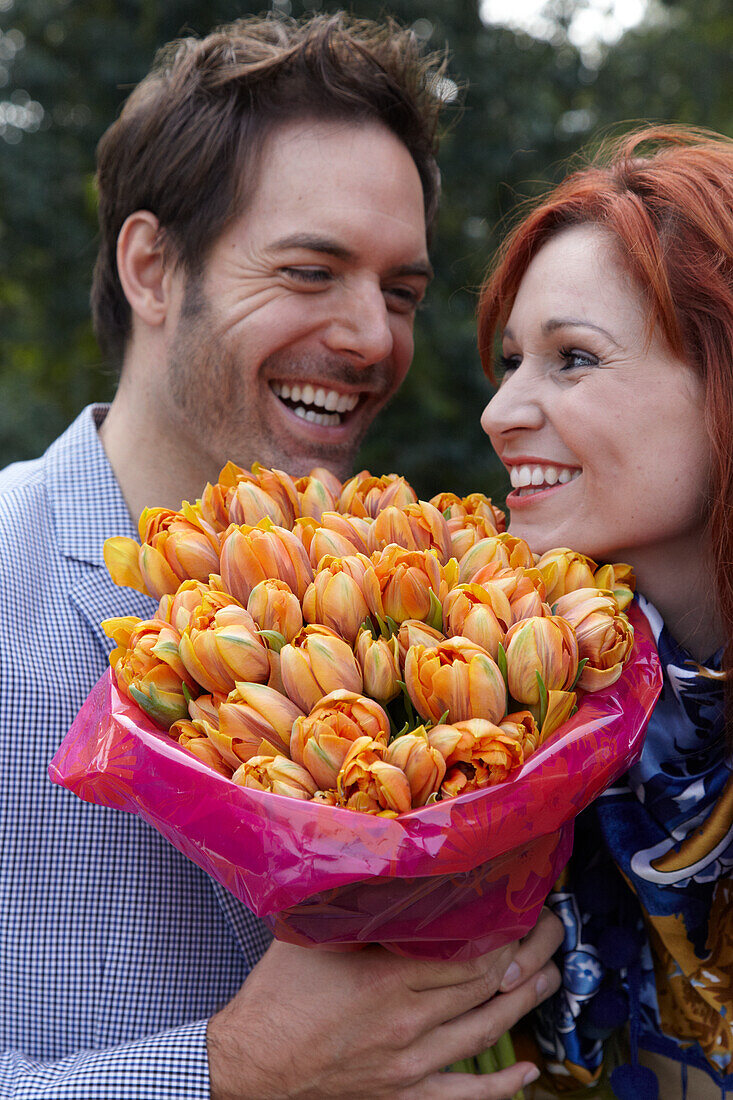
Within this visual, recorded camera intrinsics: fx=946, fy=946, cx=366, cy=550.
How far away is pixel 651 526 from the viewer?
71.9 inches

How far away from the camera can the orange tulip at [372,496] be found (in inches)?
69.6

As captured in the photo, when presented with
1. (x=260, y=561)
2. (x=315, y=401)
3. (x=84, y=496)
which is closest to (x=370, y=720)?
(x=260, y=561)

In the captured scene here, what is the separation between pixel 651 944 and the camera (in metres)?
1.91

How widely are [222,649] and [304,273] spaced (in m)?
1.66

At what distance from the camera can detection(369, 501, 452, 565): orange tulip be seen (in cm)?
156

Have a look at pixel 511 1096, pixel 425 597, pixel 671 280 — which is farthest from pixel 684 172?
pixel 511 1096

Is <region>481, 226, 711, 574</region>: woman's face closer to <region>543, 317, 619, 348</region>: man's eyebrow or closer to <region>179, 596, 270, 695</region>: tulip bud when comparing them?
<region>543, 317, 619, 348</region>: man's eyebrow

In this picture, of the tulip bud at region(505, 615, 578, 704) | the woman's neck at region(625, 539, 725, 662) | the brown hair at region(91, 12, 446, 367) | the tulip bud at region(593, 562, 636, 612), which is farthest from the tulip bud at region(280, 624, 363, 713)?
the brown hair at region(91, 12, 446, 367)

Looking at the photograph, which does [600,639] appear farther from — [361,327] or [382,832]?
[361,327]

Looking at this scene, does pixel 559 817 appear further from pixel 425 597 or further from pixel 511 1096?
pixel 511 1096

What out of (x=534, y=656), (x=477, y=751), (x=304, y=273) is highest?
(x=304, y=273)

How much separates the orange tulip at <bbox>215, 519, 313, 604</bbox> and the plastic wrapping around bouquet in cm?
26

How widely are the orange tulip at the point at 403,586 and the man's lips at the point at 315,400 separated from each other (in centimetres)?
147

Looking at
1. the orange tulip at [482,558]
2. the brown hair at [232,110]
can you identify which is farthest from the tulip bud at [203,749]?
the brown hair at [232,110]
